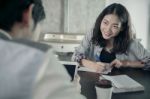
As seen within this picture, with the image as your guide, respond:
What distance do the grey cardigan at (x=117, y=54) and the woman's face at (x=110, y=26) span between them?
0.19m

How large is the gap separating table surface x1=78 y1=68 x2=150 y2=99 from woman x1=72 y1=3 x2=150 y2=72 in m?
0.20

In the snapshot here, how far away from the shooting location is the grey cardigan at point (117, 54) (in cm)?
235

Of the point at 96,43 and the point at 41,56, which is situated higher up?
the point at 41,56

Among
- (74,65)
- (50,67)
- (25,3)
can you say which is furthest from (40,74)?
(74,65)

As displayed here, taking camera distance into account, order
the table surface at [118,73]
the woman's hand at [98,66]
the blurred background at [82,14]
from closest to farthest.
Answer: the table surface at [118,73]
the woman's hand at [98,66]
the blurred background at [82,14]

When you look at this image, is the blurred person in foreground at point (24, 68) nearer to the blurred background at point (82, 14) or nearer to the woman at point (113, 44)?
the woman at point (113, 44)

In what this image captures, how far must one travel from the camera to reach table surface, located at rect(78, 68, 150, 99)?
1.41m

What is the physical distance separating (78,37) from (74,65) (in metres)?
2.63

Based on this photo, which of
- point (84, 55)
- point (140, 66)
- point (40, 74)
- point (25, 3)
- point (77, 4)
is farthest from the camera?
point (77, 4)

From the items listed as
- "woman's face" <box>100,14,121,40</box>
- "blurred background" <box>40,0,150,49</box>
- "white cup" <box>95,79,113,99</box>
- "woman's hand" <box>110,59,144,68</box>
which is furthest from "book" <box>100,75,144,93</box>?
"blurred background" <box>40,0,150,49</box>

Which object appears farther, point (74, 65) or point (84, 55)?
point (84, 55)

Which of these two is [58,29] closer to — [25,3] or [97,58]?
[97,58]

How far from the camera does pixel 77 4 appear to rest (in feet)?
13.3

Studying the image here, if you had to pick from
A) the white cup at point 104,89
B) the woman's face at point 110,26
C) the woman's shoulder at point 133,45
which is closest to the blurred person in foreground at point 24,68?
the white cup at point 104,89
